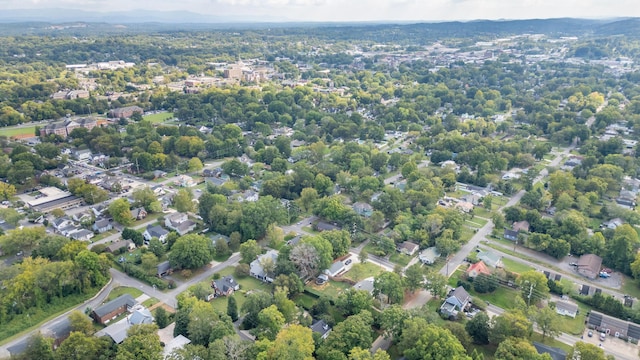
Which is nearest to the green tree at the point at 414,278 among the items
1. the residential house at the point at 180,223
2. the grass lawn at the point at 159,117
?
the residential house at the point at 180,223

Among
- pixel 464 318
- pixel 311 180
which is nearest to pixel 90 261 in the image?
pixel 311 180

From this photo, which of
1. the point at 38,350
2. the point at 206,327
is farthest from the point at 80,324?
the point at 206,327

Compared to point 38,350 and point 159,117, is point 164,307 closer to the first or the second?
point 38,350

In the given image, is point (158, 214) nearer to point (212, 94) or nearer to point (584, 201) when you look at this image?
point (584, 201)

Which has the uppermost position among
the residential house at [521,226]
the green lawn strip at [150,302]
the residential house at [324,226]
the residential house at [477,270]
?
the residential house at [521,226]

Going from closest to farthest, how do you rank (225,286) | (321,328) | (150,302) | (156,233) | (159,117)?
(321,328) → (150,302) → (225,286) → (156,233) → (159,117)

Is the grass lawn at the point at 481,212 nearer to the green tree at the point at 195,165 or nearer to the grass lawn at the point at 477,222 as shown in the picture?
the grass lawn at the point at 477,222

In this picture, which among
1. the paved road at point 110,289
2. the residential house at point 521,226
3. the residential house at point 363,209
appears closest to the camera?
the paved road at point 110,289
